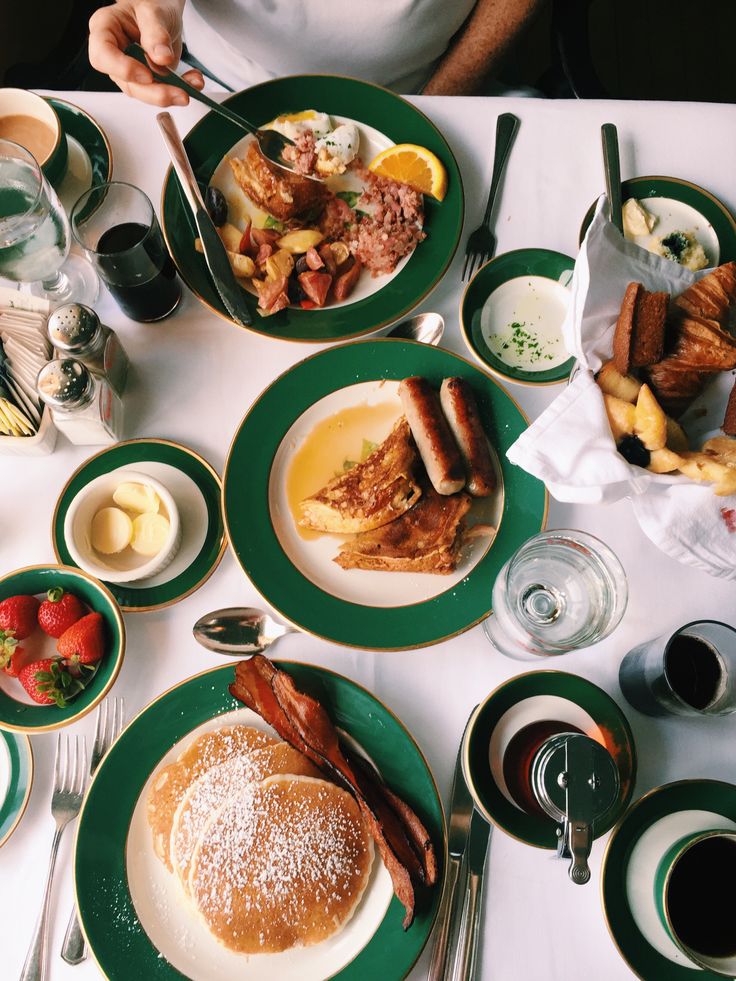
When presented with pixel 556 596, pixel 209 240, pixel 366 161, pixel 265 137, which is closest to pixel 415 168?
pixel 366 161

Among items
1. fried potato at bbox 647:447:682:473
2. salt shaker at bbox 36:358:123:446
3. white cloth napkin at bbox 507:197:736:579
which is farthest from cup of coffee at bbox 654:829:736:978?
salt shaker at bbox 36:358:123:446

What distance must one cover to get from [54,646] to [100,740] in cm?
18

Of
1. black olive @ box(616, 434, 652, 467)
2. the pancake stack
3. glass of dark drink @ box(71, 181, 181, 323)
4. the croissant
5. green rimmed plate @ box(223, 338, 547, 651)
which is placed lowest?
the pancake stack

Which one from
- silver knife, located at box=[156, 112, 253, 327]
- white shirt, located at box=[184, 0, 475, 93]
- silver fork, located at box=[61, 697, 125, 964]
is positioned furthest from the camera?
white shirt, located at box=[184, 0, 475, 93]

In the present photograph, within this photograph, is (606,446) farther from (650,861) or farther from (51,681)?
(51,681)

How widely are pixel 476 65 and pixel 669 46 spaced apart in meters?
1.73

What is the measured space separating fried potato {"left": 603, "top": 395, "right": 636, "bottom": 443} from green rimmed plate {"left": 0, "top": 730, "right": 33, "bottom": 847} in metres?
1.10

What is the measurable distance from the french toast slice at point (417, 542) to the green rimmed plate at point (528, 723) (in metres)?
0.25

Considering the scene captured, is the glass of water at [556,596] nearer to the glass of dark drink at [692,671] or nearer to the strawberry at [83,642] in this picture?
the glass of dark drink at [692,671]

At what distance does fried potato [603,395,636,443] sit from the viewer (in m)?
1.10

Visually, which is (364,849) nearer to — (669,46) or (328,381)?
(328,381)

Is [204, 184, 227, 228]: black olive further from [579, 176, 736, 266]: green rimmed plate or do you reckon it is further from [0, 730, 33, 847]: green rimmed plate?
[0, 730, 33, 847]: green rimmed plate

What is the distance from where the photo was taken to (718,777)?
1.20m

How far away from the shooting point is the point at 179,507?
1311 mm
